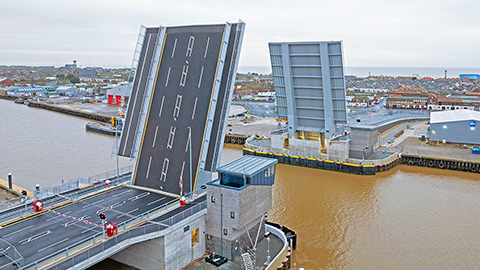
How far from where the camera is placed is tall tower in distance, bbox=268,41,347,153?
106 feet

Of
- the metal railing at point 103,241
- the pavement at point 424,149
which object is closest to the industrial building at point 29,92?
the pavement at point 424,149

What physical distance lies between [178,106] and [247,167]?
19.8 ft

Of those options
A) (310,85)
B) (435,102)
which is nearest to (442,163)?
(310,85)

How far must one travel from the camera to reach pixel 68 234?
1438cm

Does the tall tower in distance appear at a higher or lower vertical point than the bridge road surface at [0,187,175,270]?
higher

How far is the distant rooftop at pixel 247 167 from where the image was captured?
16.1 meters

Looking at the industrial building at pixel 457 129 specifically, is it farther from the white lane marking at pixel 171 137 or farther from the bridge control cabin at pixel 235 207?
the white lane marking at pixel 171 137

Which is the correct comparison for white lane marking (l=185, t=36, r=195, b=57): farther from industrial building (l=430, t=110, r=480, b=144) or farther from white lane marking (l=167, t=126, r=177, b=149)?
industrial building (l=430, t=110, r=480, b=144)

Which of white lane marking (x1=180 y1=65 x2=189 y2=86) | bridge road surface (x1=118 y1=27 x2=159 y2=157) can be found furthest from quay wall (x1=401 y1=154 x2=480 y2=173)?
bridge road surface (x1=118 y1=27 x2=159 y2=157)

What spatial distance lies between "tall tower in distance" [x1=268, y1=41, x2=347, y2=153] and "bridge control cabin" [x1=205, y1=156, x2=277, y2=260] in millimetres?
17904

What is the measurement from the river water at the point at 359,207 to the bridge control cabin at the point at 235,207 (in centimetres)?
350

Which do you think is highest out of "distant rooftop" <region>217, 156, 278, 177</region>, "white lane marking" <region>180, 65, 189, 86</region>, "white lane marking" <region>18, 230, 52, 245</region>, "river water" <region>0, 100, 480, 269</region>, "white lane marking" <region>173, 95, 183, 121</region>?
"white lane marking" <region>180, 65, 189, 86</region>

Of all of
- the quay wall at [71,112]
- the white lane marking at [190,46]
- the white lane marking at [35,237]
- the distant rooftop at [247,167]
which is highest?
the white lane marking at [190,46]

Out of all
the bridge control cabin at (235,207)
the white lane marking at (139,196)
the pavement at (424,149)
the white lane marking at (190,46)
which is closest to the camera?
the bridge control cabin at (235,207)
